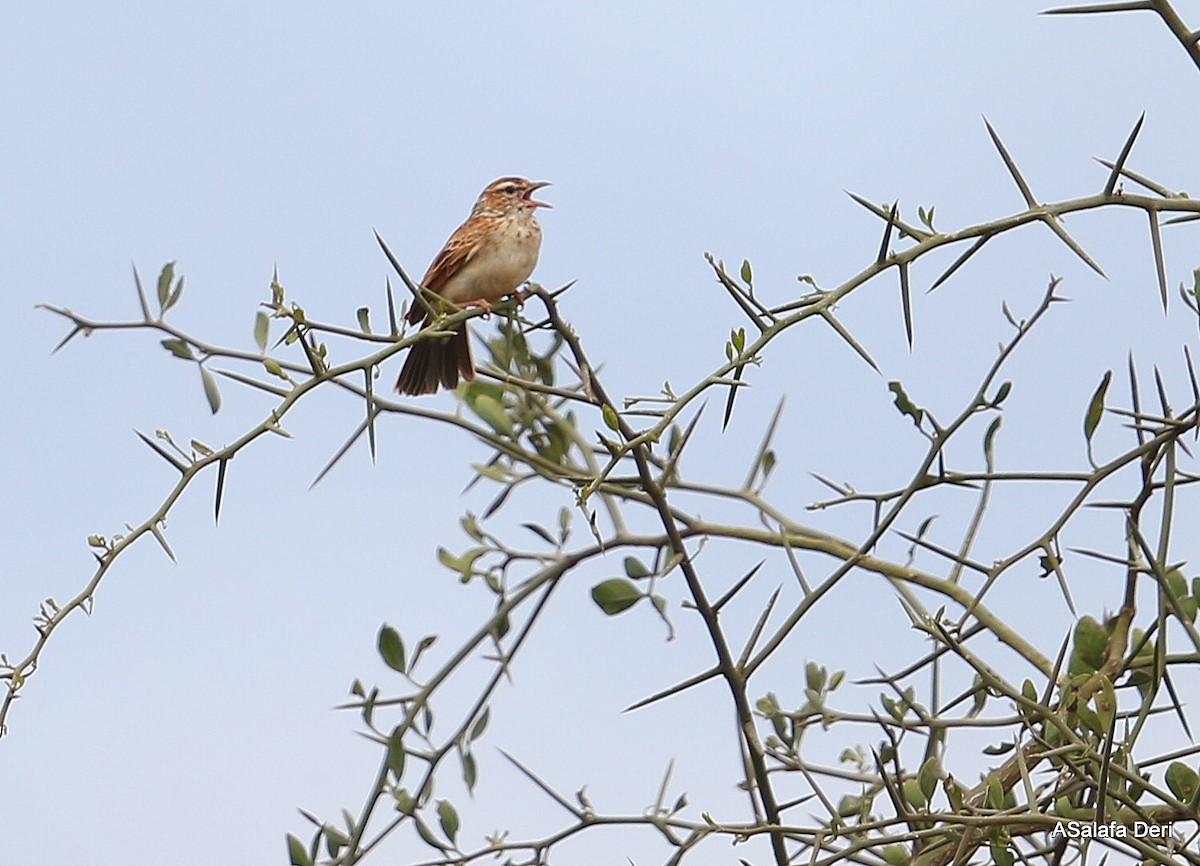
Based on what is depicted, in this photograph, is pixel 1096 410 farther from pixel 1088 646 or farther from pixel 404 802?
pixel 404 802

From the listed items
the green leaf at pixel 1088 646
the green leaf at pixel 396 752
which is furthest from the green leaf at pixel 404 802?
the green leaf at pixel 1088 646

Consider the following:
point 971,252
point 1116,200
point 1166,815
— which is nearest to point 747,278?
point 971,252

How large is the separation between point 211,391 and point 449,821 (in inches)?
29.1

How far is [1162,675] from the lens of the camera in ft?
6.24

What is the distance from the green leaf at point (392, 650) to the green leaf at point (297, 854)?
28 cm

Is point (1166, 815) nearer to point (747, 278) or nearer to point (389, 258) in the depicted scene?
point (747, 278)

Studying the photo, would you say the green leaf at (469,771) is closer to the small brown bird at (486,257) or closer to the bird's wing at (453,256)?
the small brown bird at (486,257)

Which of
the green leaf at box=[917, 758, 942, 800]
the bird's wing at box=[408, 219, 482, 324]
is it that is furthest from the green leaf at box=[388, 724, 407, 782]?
the bird's wing at box=[408, 219, 482, 324]

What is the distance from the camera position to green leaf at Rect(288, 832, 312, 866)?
7.25 feet

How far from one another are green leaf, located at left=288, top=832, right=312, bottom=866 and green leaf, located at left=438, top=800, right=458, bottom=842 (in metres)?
0.21

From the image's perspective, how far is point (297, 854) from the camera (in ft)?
7.27

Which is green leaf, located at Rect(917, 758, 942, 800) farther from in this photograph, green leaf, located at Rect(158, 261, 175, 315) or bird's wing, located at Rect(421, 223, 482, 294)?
Result: bird's wing, located at Rect(421, 223, 482, 294)

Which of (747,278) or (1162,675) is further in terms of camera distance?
Result: (747,278)

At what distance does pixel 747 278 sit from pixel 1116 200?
543mm
